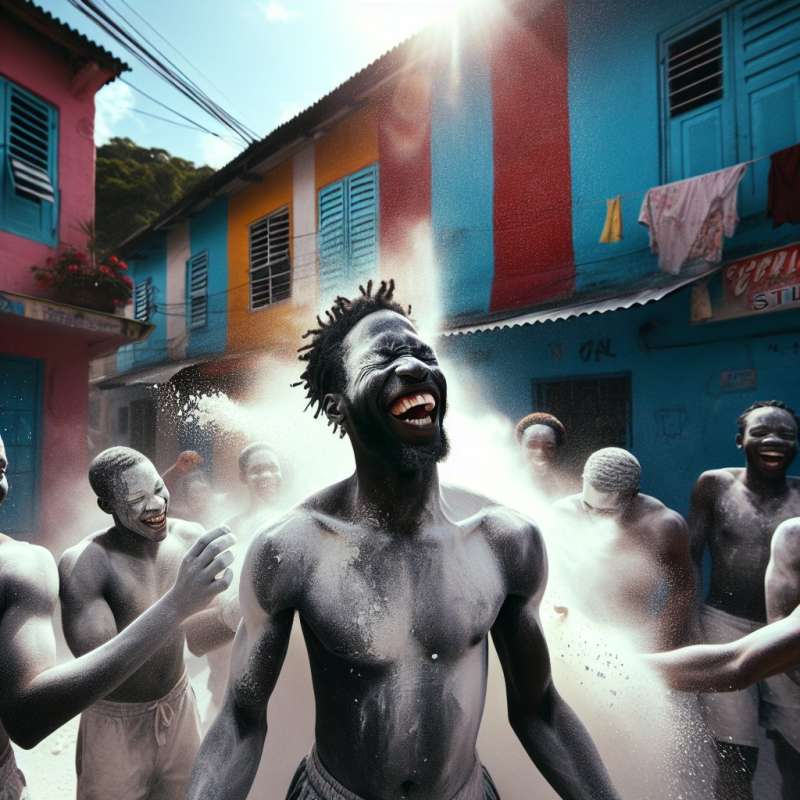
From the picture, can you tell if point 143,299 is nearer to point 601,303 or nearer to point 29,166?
point 29,166

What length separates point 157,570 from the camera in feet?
8.40

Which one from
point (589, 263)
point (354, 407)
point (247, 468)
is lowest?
point (247, 468)

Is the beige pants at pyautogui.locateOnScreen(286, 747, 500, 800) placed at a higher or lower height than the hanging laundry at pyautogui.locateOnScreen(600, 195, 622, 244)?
lower

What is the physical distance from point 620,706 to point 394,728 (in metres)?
0.98

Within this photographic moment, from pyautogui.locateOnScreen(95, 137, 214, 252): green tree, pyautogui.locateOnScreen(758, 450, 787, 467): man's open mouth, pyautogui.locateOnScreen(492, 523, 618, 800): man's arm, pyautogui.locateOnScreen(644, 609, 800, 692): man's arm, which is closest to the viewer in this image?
pyautogui.locateOnScreen(492, 523, 618, 800): man's arm

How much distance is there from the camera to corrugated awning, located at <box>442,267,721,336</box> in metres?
5.75

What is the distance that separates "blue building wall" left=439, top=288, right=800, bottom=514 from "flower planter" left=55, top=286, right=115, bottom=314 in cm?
589

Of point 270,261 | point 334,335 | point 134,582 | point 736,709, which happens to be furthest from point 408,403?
point 270,261

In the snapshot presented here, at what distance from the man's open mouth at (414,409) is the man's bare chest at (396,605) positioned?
1.05ft

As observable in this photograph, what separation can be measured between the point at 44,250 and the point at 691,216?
8.35m

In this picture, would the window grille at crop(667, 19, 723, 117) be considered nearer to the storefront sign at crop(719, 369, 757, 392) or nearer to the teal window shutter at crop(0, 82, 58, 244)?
the storefront sign at crop(719, 369, 757, 392)

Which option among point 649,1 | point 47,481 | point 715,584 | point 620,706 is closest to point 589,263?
point 649,1

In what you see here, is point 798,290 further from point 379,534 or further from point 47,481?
point 47,481

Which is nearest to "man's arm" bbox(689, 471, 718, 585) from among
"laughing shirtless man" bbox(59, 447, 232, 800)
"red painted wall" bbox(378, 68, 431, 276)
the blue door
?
"laughing shirtless man" bbox(59, 447, 232, 800)
